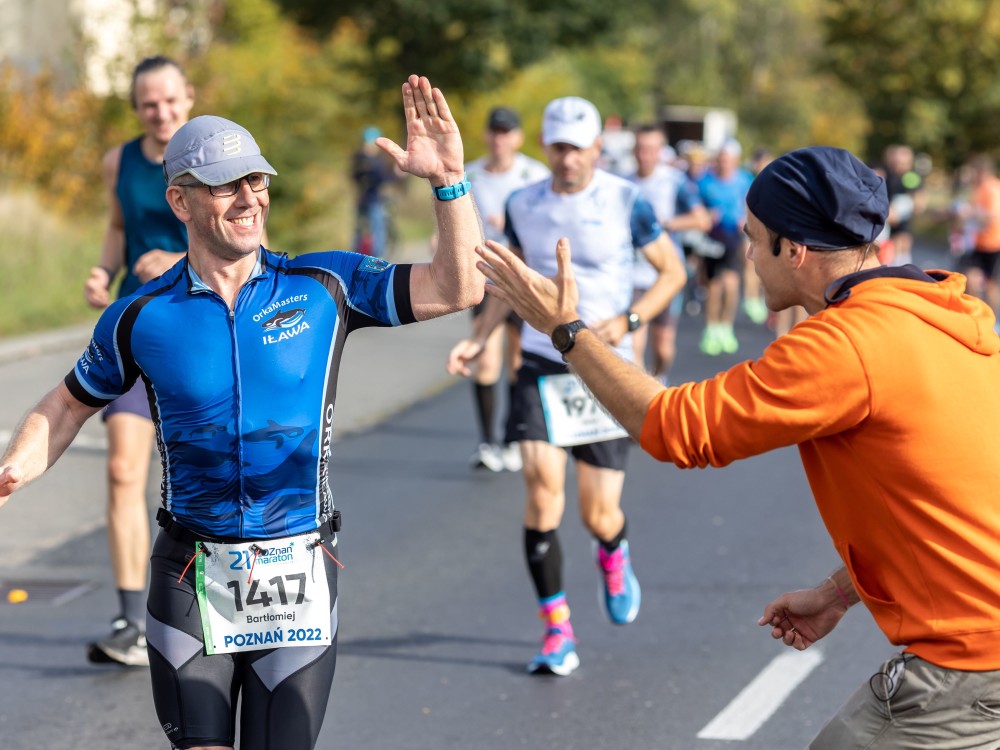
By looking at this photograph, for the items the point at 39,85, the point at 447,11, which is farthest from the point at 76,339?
the point at 447,11

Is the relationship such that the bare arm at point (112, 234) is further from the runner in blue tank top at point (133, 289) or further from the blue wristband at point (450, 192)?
the blue wristband at point (450, 192)

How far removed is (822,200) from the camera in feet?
10.1

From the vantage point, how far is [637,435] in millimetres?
3121

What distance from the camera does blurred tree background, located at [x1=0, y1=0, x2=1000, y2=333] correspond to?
20.3 m

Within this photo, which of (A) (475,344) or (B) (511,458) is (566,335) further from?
(B) (511,458)

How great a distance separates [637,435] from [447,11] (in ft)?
106

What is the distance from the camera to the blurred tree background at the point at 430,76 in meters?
20.3

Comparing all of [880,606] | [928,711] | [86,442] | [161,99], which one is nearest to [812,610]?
[880,606]

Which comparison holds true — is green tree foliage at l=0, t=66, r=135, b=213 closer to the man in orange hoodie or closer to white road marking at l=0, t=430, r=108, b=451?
white road marking at l=0, t=430, r=108, b=451

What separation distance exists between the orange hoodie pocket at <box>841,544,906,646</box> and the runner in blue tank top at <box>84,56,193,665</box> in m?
3.73

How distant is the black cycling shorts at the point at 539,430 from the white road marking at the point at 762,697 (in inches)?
40.4

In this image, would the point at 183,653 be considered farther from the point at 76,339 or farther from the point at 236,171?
the point at 76,339

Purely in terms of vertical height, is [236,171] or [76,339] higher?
[236,171]

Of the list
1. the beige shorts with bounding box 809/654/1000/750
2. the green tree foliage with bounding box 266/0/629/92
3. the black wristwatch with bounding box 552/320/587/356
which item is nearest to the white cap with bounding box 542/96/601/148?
the black wristwatch with bounding box 552/320/587/356
